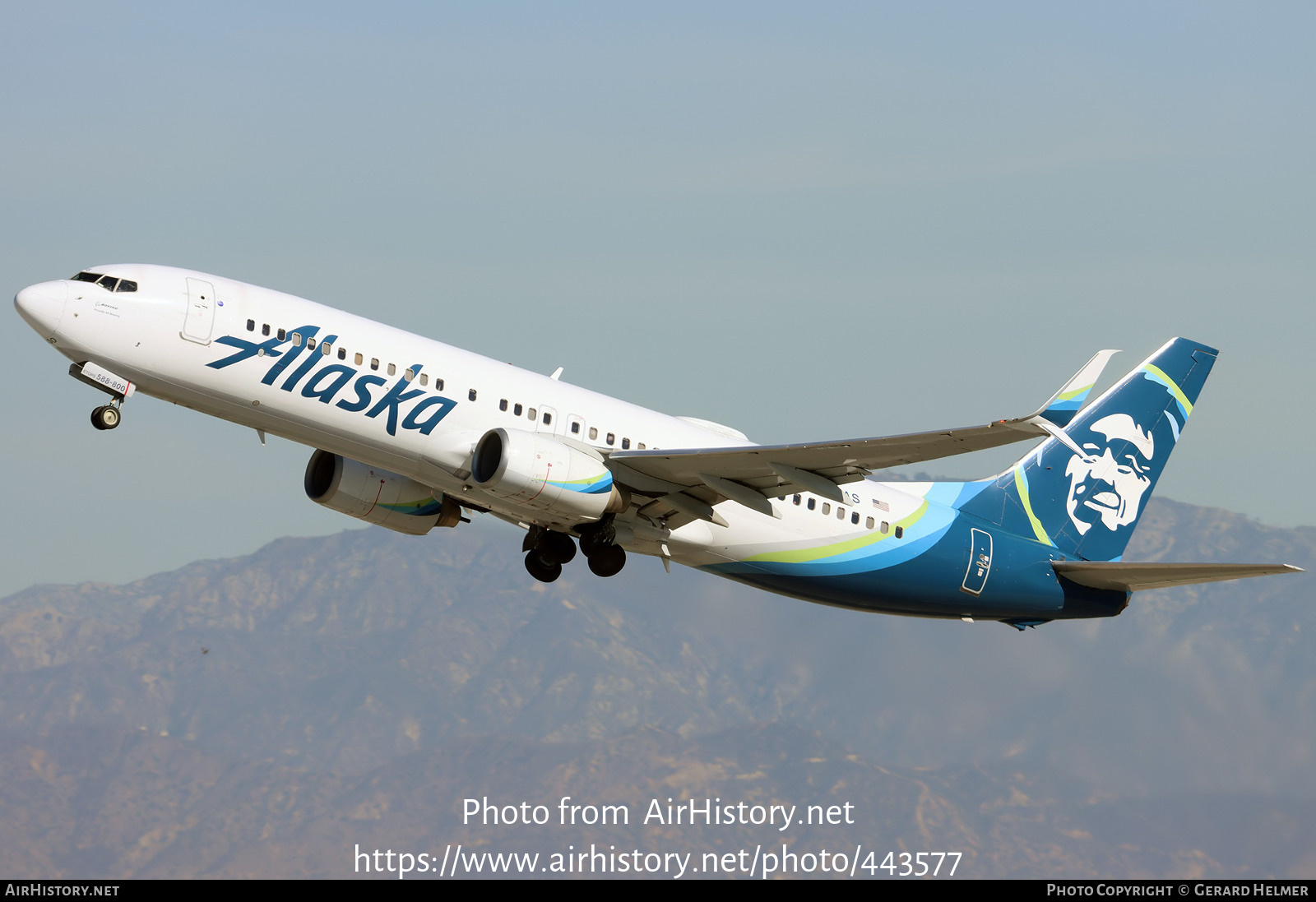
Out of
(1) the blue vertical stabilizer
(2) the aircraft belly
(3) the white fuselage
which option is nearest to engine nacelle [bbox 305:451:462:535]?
(3) the white fuselage

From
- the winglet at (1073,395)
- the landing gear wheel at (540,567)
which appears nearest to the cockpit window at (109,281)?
the landing gear wheel at (540,567)

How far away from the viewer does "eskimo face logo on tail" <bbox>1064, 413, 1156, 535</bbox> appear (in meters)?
48.2

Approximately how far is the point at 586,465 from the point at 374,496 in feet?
25.0

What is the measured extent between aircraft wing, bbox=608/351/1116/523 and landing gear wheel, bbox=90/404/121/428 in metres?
11.5

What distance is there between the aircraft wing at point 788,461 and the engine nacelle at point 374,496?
21.2 ft

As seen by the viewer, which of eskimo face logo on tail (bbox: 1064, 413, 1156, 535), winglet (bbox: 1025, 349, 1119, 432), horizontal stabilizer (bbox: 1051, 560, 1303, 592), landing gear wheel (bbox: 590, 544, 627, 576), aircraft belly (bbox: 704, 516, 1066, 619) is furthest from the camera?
eskimo face logo on tail (bbox: 1064, 413, 1156, 535)

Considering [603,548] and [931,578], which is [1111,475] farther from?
[603,548]

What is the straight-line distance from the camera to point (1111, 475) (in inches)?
1934

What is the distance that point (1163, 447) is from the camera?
164 feet

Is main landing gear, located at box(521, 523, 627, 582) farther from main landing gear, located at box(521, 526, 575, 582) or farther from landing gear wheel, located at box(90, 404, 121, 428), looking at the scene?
landing gear wheel, located at box(90, 404, 121, 428)
